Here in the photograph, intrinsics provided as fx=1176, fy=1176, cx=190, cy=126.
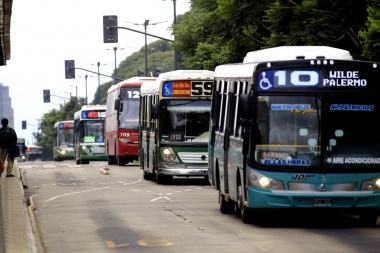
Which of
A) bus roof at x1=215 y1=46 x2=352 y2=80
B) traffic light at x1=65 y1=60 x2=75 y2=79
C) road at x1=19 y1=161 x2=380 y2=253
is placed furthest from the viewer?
traffic light at x1=65 y1=60 x2=75 y2=79

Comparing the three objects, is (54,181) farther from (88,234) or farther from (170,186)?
(88,234)

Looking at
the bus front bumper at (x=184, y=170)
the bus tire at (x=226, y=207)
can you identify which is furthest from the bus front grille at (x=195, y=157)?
the bus tire at (x=226, y=207)

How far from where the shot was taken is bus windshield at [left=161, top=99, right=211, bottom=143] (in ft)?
99.1

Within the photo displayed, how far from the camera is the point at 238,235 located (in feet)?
56.1

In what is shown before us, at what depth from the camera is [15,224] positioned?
1873 cm

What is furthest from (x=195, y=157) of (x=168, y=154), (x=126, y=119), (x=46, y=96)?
(x=46, y=96)

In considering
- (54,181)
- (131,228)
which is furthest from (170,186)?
(131,228)

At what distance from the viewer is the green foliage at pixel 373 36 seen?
21750 mm

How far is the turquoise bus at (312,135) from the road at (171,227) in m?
0.55

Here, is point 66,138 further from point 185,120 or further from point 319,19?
point 319,19

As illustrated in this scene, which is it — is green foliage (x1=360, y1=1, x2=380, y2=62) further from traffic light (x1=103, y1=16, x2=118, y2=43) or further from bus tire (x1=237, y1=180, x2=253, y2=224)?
traffic light (x1=103, y1=16, x2=118, y2=43)

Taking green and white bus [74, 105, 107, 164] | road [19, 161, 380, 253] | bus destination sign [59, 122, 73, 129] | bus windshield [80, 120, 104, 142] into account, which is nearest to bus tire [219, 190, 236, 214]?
road [19, 161, 380, 253]

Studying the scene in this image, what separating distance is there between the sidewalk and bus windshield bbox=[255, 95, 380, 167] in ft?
12.5

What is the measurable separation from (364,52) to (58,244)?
8696 millimetres
